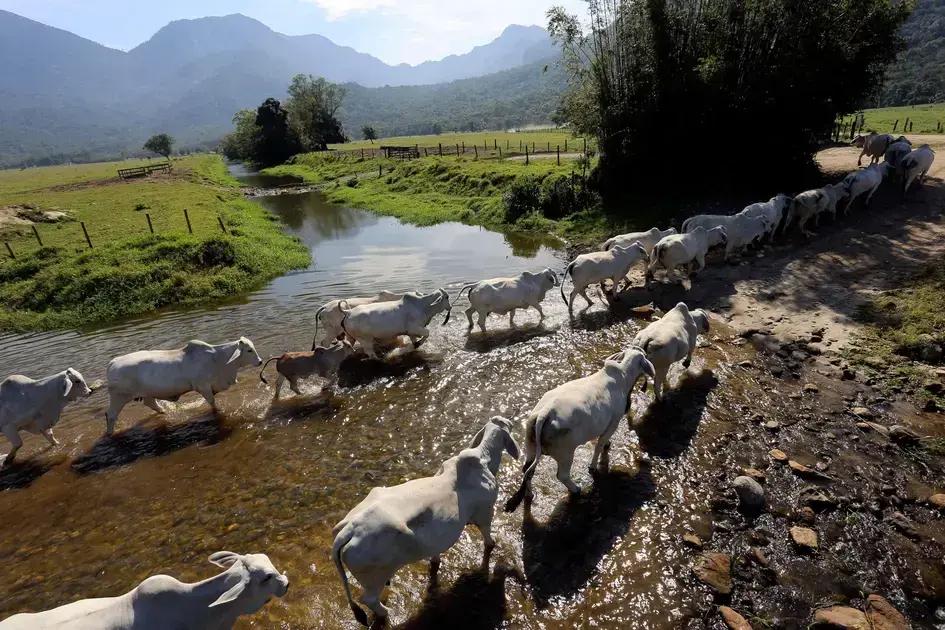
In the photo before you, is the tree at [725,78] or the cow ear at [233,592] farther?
the tree at [725,78]

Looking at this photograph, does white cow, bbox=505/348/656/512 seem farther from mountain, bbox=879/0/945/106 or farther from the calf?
mountain, bbox=879/0/945/106

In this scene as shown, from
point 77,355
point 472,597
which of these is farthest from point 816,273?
point 77,355

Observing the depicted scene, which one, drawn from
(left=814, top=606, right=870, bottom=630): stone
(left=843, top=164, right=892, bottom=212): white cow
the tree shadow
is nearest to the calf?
the tree shadow

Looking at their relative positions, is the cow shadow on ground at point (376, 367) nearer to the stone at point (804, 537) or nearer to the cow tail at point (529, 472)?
the cow tail at point (529, 472)

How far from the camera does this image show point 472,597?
5508mm

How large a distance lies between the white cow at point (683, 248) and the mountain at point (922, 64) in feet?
150

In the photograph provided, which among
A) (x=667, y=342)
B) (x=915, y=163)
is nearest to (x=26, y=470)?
(x=667, y=342)

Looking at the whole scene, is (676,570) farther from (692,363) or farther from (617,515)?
(692,363)

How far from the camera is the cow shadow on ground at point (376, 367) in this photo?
10844 millimetres

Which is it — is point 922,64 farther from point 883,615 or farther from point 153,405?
point 153,405

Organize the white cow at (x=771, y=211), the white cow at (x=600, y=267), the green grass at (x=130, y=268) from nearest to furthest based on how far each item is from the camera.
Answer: the white cow at (x=600, y=267) → the white cow at (x=771, y=211) → the green grass at (x=130, y=268)

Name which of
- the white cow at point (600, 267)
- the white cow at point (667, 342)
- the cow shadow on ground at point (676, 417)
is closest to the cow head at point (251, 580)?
the cow shadow on ground at point (676, 417)

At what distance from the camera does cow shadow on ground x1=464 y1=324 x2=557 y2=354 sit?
468 inches

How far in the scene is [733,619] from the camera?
4.97 m
